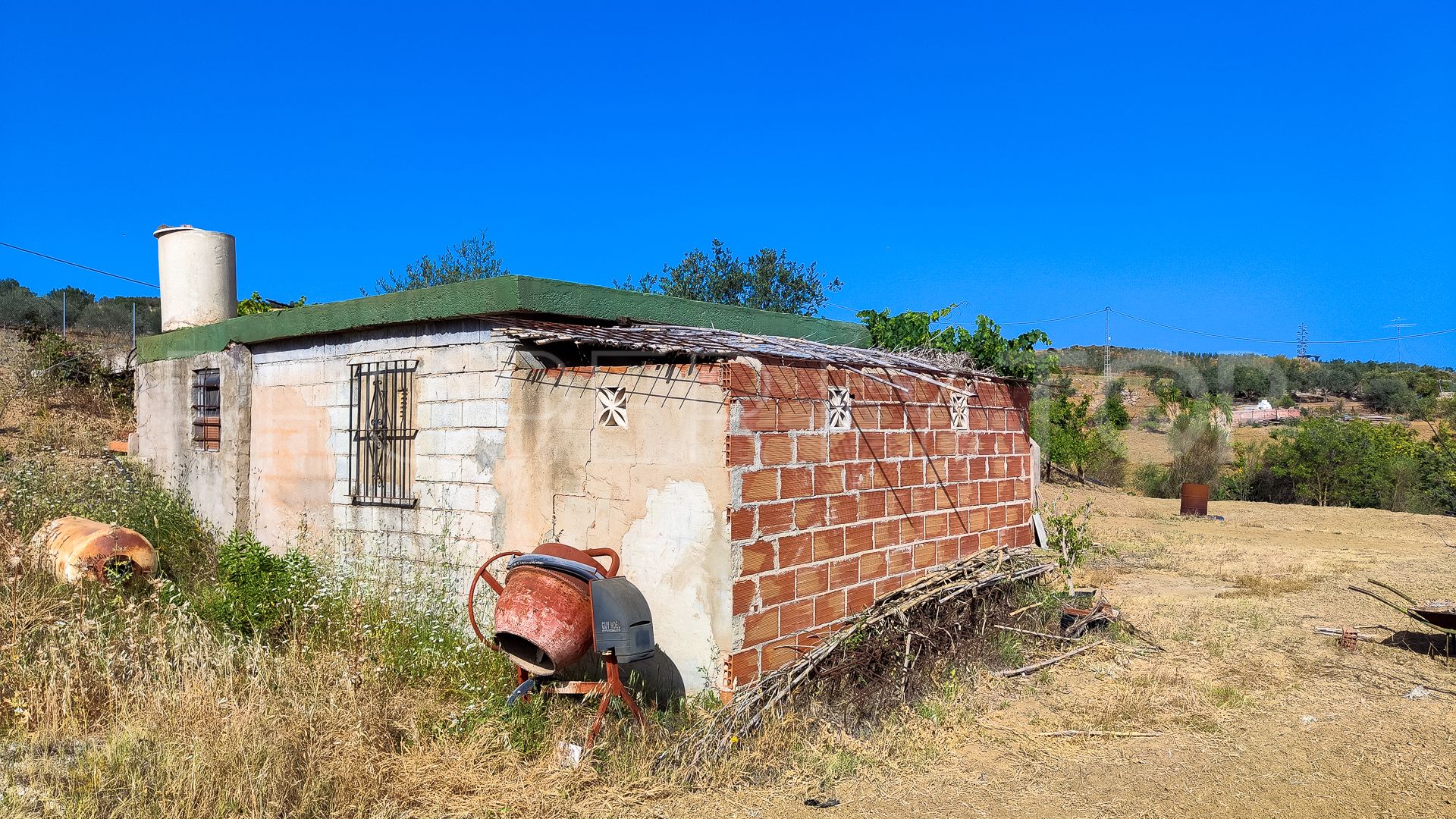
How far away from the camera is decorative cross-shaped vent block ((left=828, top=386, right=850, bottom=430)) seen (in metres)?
6.06

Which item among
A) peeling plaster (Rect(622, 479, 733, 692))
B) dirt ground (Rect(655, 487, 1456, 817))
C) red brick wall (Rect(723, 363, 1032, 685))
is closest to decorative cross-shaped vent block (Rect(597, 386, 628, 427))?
peeling plaster (Rect(622, 479, 733, 692))

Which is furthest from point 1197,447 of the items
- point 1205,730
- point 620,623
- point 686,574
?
point 620,623

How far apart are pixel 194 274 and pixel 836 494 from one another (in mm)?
7821

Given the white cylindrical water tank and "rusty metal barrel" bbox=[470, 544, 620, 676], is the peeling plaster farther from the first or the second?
the white cylindrical water tank

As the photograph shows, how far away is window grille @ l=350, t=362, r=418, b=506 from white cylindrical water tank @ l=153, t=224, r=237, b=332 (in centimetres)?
359

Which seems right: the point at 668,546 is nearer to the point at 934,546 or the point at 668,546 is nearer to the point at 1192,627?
the point at 934,546

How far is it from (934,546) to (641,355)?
121 inches

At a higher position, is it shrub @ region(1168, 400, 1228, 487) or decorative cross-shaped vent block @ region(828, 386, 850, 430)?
decorative cross-shaped vent block @ region(828, 386, 850, 430)

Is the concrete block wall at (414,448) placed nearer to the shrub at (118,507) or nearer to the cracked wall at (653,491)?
the cracked wall at (653,491)

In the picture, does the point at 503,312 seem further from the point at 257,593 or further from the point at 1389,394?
the point at 1389,394

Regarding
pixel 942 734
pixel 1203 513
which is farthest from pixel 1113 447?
pixel 942 734

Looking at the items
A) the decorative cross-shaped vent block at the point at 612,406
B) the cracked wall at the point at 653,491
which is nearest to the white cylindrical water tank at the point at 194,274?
the cracked wall at the point at 653,491

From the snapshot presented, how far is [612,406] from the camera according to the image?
18.7ft

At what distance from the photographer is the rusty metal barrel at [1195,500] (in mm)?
17812
